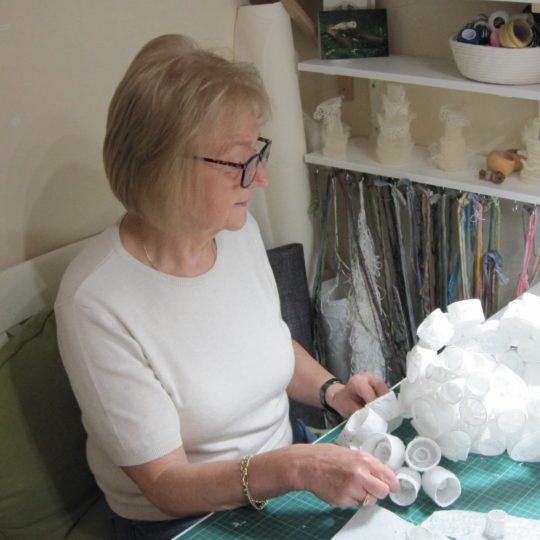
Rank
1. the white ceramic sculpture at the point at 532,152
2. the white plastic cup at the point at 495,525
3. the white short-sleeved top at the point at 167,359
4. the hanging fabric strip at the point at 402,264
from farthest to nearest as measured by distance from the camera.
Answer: the hanging fabric strip at the point at 402,264 < the white ceramic sculpture at the point at 532,152 < the white short-sleeved top at the point at 167,359 < the white plastic cup at the point at 495,525

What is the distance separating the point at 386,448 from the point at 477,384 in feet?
0.61

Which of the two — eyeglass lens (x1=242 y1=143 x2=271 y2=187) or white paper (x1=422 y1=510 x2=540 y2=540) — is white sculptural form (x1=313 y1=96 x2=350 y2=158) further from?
white paper (x1=422 y1=510 x2=540 y2=540)

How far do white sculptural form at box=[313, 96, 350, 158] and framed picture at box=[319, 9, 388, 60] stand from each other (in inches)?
5.4

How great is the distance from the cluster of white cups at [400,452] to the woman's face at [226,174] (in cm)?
44

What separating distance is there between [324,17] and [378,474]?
4.45 ft

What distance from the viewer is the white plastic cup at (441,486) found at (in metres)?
1.31

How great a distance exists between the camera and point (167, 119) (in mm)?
1423

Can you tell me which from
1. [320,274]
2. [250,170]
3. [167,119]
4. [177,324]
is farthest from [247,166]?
[320,274]

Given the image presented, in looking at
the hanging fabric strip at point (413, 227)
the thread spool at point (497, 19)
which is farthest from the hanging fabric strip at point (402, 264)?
the thread spool at point (497, 19)

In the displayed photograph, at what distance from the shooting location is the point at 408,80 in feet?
6.58

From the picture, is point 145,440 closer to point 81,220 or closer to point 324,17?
point 81,220

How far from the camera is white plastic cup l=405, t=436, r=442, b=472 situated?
4.42 feet

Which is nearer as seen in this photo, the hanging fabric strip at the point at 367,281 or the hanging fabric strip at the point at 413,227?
the hanging fabric strip at the point at 413,227

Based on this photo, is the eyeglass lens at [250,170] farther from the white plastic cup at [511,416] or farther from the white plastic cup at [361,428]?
the white plastic cup at [511,416]
